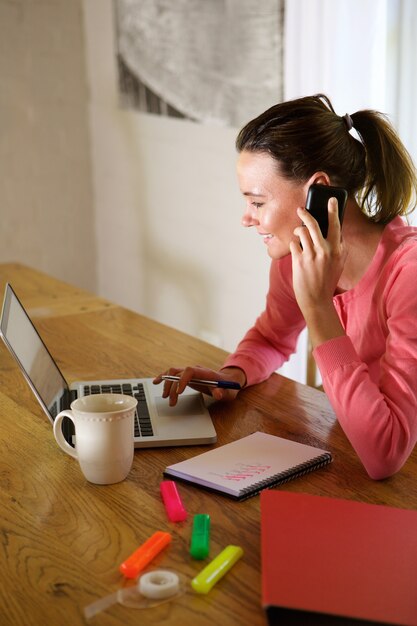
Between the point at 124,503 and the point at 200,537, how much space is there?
15cm

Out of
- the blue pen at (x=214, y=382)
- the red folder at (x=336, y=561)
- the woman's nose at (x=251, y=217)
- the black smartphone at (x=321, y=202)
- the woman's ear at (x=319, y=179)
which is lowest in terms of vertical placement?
the blue pen at (x=214, y=382)

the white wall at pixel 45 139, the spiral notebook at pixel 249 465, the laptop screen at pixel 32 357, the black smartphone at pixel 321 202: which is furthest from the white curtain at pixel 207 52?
the spiral notebook at pixel 249 465

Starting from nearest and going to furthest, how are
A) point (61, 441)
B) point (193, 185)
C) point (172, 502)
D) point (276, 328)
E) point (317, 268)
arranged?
point (172, 502), point (61, 441), point (317, 268), point (276, 328), point (193, 185)

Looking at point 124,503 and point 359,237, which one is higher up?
point 359,237

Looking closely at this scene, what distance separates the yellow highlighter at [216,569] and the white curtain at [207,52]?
1.96 m

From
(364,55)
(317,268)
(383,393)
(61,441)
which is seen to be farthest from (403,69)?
(61,441)

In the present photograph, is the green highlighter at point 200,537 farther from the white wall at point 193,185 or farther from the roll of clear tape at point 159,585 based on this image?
the white wall at point 193,185

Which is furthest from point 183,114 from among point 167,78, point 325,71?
point 325,71

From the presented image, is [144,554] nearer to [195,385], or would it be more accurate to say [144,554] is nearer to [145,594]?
[145,594]

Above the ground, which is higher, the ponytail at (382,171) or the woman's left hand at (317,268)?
the ponytail at (382,171)

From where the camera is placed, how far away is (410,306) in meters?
1.22

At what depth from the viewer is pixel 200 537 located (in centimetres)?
90

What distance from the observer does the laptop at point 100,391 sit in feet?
3.88

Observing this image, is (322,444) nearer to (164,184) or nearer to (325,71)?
(325,71)
